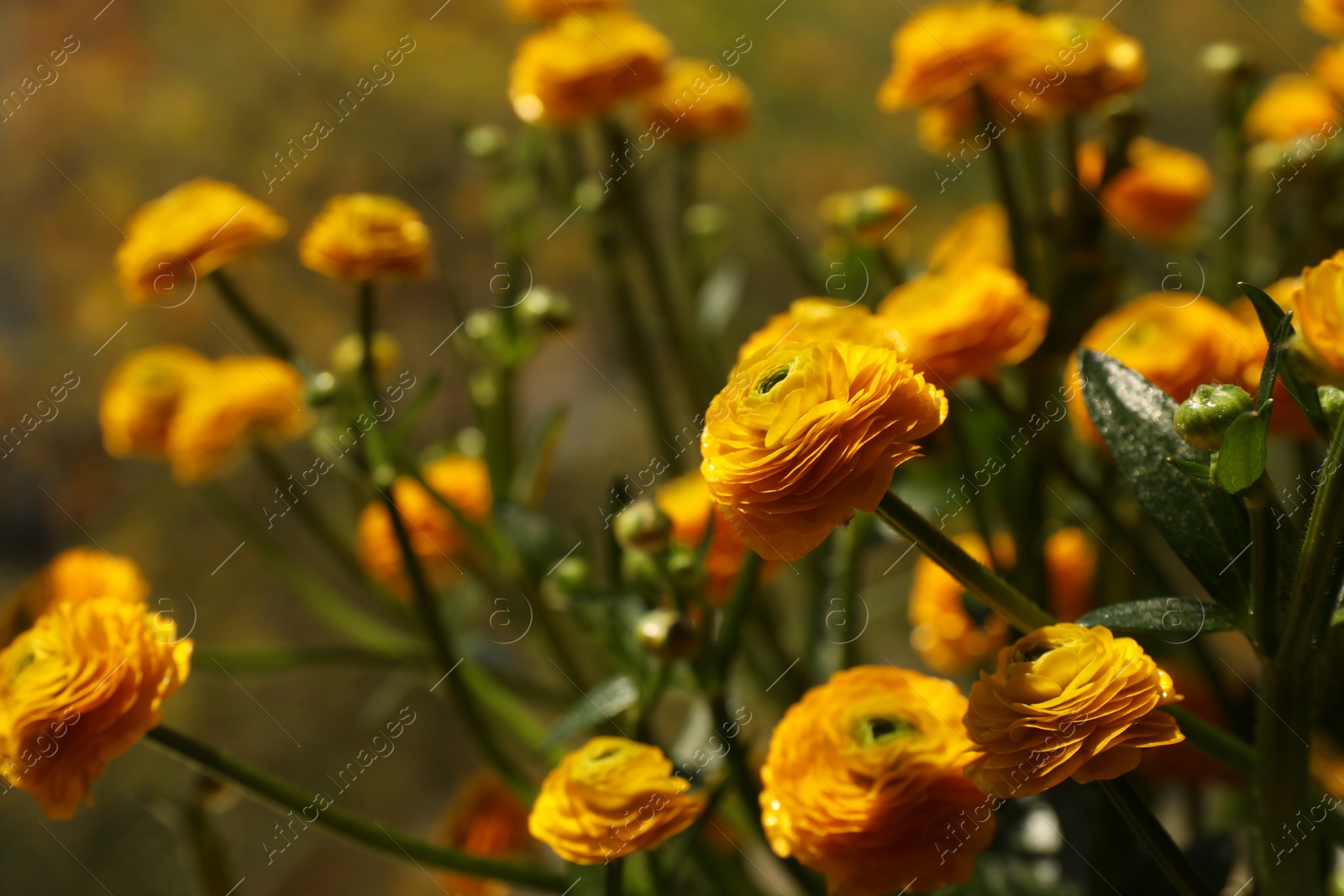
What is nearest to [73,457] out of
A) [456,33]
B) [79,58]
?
[79,58]

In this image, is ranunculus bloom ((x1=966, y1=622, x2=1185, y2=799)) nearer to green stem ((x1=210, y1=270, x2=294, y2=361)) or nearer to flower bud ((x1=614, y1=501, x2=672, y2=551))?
flower bud ((x1=614, y1=501, x2=672, y2=551))

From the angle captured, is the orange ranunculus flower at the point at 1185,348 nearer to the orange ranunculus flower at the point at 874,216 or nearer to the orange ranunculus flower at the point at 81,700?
the orange ranunculus flower at the point at 874,216

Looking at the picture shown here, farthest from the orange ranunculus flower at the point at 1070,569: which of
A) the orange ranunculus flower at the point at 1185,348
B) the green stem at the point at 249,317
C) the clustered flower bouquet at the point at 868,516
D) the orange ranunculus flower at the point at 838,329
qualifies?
the green stem at the point at 249,317

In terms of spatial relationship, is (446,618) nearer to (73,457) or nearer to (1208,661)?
(1208,661)

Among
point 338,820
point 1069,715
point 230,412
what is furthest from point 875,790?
point 230,412

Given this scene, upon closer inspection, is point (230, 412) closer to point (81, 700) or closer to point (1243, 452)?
point (81, 700)

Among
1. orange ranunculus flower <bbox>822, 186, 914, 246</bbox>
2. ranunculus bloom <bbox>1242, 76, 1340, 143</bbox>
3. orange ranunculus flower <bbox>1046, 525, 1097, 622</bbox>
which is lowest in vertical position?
orange ranunculus flower <bbox>1046, 525, 1097, 622</bbox>

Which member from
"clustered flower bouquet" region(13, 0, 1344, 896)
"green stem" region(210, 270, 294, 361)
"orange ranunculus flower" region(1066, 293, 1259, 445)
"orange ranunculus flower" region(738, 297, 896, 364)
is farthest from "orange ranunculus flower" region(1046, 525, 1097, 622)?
"green stem" region(210, 270, 294, 361)
